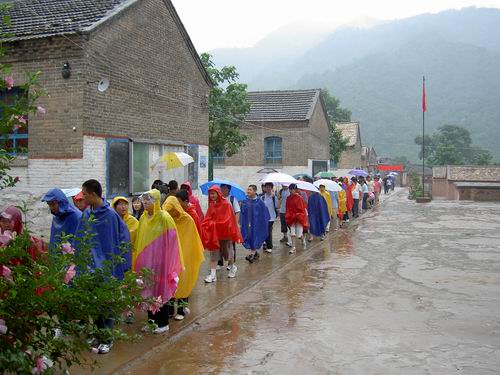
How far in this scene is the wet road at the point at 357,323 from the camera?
18.3ft

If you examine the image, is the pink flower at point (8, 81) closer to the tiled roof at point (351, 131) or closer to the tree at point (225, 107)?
the tree at point (225, 107)

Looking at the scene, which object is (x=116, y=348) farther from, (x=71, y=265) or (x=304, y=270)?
(x=304, y=270)

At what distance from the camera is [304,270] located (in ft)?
36.2

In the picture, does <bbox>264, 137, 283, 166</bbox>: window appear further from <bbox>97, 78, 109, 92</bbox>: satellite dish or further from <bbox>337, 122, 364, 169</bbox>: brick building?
<bbox>337, 122, 364, 169</bbox>: brick building

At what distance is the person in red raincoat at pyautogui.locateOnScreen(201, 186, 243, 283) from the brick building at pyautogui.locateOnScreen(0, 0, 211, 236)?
11.3 feet

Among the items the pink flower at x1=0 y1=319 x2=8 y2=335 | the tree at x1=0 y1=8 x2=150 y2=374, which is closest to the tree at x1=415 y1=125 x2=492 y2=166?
the tree at x1=0 y1=8 x2=150 y2=374

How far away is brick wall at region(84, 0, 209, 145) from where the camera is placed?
11750 mm

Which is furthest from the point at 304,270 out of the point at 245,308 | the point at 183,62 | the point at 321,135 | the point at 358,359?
the point at 321,135

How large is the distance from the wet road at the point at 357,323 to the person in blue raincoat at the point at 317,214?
247cm

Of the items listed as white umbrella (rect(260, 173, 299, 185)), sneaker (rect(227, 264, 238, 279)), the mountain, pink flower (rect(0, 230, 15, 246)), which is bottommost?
sneaker (rect(227, 264, 238, 279))

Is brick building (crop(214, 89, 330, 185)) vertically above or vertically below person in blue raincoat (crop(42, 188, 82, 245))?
above

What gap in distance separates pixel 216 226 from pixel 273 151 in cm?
2069

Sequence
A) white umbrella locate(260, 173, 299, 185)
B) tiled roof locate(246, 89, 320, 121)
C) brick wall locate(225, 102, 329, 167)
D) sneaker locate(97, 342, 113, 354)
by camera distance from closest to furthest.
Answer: sneaker locate(97, 342, 113, 354) → white umbrella locate(260, 173, 299, 185) → brick wall locate(225, 102, 329, 167) → tiled roof locate(246, 89, 320, 121)

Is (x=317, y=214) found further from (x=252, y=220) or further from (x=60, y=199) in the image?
(x=60, y=199)
